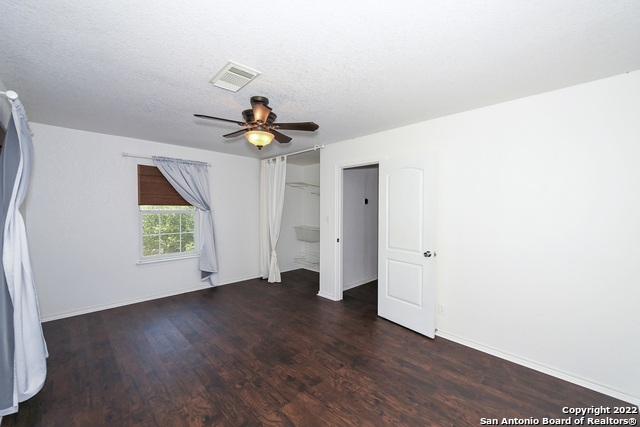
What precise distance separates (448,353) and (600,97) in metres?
2.58

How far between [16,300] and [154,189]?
2604mm

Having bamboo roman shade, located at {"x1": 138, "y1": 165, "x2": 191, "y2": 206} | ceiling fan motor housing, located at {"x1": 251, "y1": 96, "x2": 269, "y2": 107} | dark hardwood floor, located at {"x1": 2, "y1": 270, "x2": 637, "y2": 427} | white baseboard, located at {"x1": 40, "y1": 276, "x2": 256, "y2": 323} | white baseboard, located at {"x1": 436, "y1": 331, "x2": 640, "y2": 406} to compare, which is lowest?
dark hardwood floor, located at {"x1": 2, "y1": 270, "x2": 637, "y2": 427}

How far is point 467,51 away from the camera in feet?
5.62

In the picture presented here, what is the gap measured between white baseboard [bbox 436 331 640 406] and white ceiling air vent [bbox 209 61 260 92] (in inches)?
128

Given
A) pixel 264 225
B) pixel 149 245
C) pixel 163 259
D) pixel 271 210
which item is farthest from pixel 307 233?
pixel 149 245

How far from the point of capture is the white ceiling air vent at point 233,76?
74.9 inches

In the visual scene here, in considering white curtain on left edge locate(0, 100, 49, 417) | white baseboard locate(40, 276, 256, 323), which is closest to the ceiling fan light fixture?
white curtain on left edge locate(0, 100, 49, 417)

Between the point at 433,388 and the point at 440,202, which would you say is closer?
the point at 433,388

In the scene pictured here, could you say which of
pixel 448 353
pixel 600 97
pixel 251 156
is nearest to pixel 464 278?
pixel 448 353

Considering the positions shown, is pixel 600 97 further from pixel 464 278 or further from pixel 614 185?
pixel 464 278

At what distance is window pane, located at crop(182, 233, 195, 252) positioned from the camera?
4502 millimetres

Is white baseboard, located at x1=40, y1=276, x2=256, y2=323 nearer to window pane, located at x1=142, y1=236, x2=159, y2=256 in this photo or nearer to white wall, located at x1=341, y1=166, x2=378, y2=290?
window pane, located at x1=142, y1=236, x2=159, y2=256

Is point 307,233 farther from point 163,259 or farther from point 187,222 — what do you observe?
point 163,259

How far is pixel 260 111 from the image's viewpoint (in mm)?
2115
